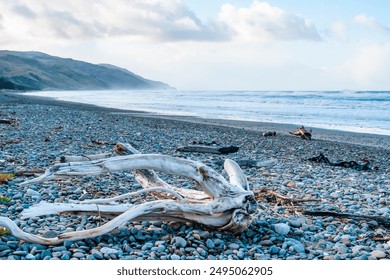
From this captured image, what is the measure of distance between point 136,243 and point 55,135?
34.2ft

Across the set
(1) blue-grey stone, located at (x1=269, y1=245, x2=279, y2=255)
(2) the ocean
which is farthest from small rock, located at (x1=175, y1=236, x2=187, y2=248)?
(2) the ocean

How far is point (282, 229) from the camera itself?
5582mm

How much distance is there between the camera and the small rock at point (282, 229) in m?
5.56

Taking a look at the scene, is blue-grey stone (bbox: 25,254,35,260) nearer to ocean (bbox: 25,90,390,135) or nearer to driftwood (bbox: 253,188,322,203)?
driftwood (bbox: 253,188,322,203)

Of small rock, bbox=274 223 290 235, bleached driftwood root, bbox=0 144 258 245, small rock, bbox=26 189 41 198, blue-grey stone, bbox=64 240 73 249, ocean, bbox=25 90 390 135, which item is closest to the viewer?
blue-grey stone, bbox=64 240 73 249

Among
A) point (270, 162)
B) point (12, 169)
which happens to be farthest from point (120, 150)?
point (270, 162)

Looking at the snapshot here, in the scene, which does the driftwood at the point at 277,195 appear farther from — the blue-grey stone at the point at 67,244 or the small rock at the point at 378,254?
the blue-grey stone at the point at 67,244

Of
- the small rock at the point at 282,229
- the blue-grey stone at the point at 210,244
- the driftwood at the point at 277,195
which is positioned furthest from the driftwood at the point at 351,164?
the blue-grey stone at the point at 210,244

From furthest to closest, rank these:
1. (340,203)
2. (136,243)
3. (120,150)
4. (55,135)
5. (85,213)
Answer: (55,135)
(340,203)
(120,150)
(85,213)
(136,243)

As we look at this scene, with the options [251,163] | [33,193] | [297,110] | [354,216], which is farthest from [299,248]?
[297,110]

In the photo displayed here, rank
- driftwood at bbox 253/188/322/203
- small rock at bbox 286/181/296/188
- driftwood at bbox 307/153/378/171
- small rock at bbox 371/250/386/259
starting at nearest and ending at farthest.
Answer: small rock at bbox 371/250/386/259, driftwood at bbox 253/188/322/203, small rock at bbox 286/181/296/188, driftwood at bbox 307/153/378/171

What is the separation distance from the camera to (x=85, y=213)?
5.43m

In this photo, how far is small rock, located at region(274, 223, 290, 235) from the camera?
5562mm
